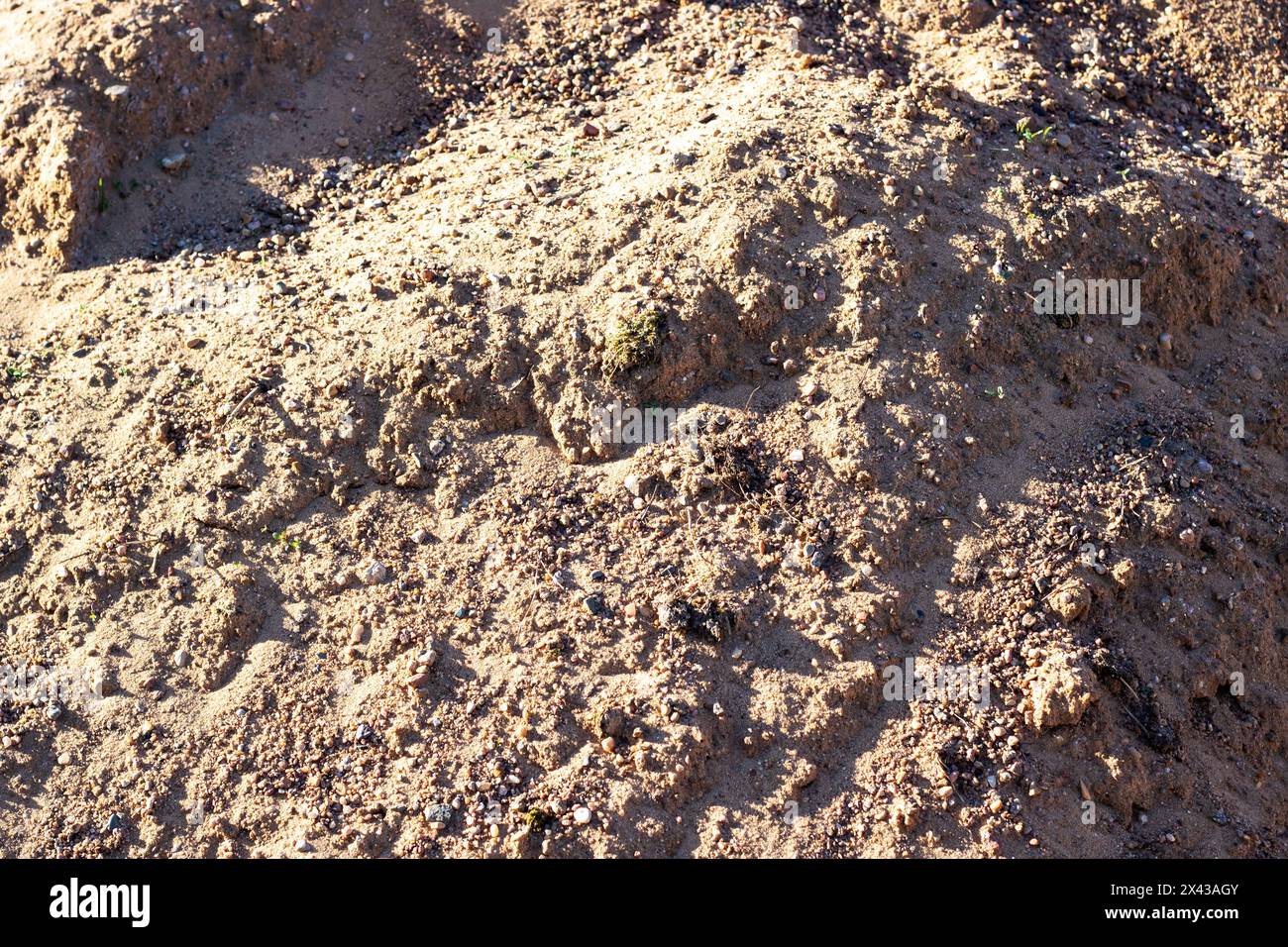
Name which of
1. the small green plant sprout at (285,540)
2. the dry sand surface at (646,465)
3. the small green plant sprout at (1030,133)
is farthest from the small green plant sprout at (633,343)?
the small green plant sprout at (1030,133)

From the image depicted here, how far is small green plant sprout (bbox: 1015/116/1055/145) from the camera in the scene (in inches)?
271

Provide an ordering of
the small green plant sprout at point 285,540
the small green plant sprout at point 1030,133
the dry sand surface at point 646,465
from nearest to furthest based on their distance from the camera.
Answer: the dry sand surface at point 646,465 < the small green plant sprout at point 285,540 < the small green plant sprout at point 1030,133

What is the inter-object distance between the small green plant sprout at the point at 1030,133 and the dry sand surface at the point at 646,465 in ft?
0.14

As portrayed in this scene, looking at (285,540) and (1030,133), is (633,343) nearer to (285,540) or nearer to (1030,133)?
(285,540)

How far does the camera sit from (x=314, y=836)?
517 centimetres

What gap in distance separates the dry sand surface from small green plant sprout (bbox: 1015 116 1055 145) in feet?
0.14

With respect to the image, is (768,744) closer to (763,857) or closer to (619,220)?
(763,857)

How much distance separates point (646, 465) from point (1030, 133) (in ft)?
9.72

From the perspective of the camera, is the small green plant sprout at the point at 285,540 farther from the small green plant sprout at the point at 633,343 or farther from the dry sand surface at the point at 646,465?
the small green plant sprout at the point at 633,343

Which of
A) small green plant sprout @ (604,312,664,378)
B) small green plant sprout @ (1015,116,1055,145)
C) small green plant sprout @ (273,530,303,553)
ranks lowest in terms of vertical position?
small green plant sprout @ (273,530,303,553)

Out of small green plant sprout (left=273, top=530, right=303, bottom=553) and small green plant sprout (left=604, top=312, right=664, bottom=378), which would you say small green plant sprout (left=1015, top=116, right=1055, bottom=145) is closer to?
small green plant sprout (left=604, top=312, right=664, bottom=378)

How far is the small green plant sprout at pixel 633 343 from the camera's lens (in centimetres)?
599

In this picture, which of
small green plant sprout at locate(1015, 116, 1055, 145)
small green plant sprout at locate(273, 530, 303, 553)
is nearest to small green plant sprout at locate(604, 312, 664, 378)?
small green plant sprout at locate(273, 530, 303, 553)

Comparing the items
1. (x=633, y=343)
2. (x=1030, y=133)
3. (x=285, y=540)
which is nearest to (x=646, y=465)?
(x=633, y=343)
